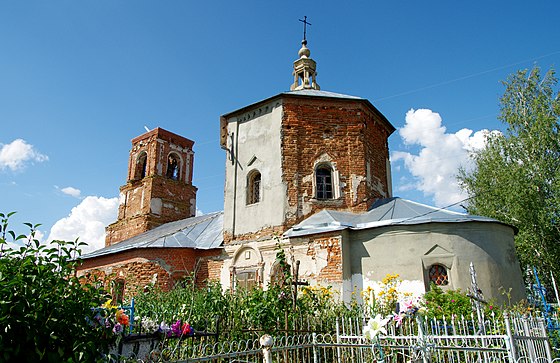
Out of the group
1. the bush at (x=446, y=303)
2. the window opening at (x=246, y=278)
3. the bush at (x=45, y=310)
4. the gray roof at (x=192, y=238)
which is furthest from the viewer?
the gray roof at (x=192, y=238)

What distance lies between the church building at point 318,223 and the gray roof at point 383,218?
3 centimetres

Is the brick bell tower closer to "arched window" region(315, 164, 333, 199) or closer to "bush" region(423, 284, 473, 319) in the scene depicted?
"arched window" region(315, 164, 333, 199)

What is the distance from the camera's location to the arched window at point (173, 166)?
24.3m

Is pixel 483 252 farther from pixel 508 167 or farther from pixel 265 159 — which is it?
pixel 508 167

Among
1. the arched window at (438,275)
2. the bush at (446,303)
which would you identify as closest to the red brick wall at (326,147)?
the arched window at (438,275)

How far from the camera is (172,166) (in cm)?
2470

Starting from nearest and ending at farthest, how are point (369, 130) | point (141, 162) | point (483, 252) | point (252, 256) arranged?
point (483, 252) < point (252, 256) < point (369, 130) < point (141, 162)

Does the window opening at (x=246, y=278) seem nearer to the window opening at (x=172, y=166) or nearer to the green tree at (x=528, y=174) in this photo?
the green tree at (x=528, y=174)

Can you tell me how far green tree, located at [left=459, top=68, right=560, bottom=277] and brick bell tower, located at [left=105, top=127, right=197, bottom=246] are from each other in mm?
15768

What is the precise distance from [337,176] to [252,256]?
12.3ft

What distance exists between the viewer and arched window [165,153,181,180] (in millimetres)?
24312

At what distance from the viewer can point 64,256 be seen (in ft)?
10.1

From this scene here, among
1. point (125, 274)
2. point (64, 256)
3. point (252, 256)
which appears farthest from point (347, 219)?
point (64, 256)

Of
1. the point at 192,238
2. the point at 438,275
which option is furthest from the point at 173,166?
the point at 438,275
